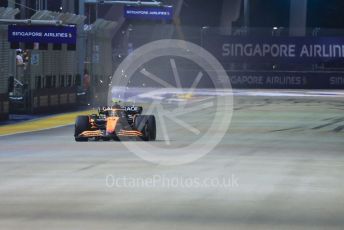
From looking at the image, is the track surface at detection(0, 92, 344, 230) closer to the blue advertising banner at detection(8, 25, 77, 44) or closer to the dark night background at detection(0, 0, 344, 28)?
the blue advertising banner at detection(8, 25, 77, 44)

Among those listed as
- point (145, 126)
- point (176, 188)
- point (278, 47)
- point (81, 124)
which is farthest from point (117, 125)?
point (278, 47)

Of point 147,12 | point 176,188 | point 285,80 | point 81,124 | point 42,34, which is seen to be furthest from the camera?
point 285,80

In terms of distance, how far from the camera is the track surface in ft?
36.8

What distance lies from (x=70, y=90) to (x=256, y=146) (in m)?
22.1

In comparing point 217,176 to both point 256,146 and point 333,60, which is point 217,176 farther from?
point 333,60

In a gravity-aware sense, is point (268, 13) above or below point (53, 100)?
above

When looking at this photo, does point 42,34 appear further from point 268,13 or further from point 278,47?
point 268,13

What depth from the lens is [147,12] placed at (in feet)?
236

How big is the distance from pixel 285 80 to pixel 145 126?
53165mm

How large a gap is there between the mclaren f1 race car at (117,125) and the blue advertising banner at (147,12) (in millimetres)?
47845

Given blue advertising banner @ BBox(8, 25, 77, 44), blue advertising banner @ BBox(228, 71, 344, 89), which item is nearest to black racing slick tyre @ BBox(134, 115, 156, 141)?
blue advertising banner @ BBox(8, 25, 77, 44)

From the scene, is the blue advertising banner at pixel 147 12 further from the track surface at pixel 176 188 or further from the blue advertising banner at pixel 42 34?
the track surface at pixel 176 188

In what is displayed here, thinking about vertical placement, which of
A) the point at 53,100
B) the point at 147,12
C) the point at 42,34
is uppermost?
the point at 42,34

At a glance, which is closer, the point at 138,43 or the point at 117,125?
the point at 117,125
